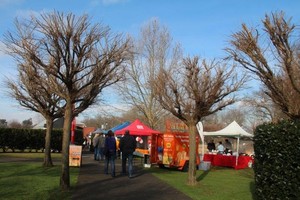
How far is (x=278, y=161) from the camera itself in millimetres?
8711

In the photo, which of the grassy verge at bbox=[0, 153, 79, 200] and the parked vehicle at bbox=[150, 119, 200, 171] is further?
the parked vehicle at bbox=[150, 119, 200, 171]

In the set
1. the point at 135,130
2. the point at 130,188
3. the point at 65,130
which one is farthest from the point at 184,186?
the point at 135,130

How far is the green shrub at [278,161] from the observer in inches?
328

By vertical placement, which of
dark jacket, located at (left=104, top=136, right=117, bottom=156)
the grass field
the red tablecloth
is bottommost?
the grass field

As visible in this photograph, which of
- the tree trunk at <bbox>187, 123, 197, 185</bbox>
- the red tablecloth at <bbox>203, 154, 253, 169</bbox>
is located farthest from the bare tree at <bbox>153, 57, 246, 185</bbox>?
the red tablecloth at <bbox>203, 154, 253, 169</bbox>

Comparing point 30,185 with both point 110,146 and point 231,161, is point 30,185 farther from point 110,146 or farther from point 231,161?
point 231,161

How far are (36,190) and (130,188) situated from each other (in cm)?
302

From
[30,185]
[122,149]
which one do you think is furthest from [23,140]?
[30,185]

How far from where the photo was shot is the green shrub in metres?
8.32

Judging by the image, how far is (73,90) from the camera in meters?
13.4

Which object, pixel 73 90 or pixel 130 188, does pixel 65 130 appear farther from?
pixel 130 188

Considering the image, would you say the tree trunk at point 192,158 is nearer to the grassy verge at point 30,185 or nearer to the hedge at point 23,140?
the grassy verge at point 30,185

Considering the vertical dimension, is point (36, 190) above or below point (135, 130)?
below

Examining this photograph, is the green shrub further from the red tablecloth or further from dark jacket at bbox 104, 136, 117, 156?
the red tablecloth
